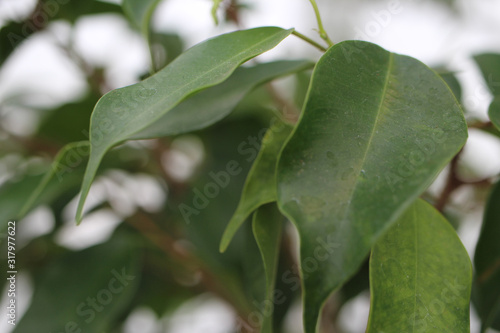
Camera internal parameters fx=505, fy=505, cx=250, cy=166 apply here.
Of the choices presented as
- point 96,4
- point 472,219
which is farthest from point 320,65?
point 472,219

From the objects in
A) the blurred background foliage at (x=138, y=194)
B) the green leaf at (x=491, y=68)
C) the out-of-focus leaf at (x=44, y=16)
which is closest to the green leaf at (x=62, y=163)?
the blurred background foliage at (x=138, y=194)

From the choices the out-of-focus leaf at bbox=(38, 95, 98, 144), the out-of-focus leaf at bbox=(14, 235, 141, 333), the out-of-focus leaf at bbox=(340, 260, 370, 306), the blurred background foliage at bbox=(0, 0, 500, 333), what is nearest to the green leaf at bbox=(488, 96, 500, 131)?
→ the blurred background foliage at bbox=(0, 0, 500, 333)

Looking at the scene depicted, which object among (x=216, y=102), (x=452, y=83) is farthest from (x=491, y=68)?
(x=216, y=102)

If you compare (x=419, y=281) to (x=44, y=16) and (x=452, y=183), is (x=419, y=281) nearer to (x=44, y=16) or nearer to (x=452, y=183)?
(x=452, y=183)

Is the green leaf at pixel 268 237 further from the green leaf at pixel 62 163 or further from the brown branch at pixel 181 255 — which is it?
the brown branch at pixel 181 255

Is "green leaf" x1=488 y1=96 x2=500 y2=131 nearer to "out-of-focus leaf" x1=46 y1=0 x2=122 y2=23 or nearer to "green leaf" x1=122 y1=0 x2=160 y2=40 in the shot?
"green leaf" x1=122 y1=0 x2=160 y2=40
